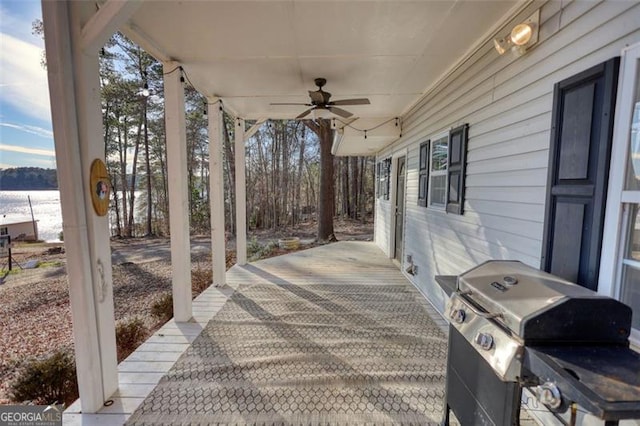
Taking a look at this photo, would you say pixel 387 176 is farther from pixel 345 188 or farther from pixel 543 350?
pixel 345 188

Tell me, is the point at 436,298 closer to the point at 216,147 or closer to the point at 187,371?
the point at 187,371

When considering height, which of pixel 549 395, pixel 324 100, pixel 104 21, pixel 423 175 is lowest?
pixel 549 395

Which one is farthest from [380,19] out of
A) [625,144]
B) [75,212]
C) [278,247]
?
[278,247]

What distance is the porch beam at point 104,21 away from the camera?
1648 mm

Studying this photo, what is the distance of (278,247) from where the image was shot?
8297mm

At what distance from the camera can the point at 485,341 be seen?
3.84 feet

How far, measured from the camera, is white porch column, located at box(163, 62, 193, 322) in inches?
114

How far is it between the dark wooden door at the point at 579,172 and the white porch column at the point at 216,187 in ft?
12.1

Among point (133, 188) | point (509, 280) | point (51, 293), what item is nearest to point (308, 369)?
point (509, 280)

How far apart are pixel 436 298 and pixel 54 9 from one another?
4.21 metres

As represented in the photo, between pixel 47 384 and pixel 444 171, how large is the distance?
447 cm

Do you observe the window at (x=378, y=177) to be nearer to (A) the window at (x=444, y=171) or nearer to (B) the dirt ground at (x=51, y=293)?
(B) the dirt ground at (x=51, y=293)

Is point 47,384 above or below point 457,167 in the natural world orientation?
below

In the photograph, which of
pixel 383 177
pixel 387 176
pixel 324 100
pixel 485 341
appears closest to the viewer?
pixel 485 341
